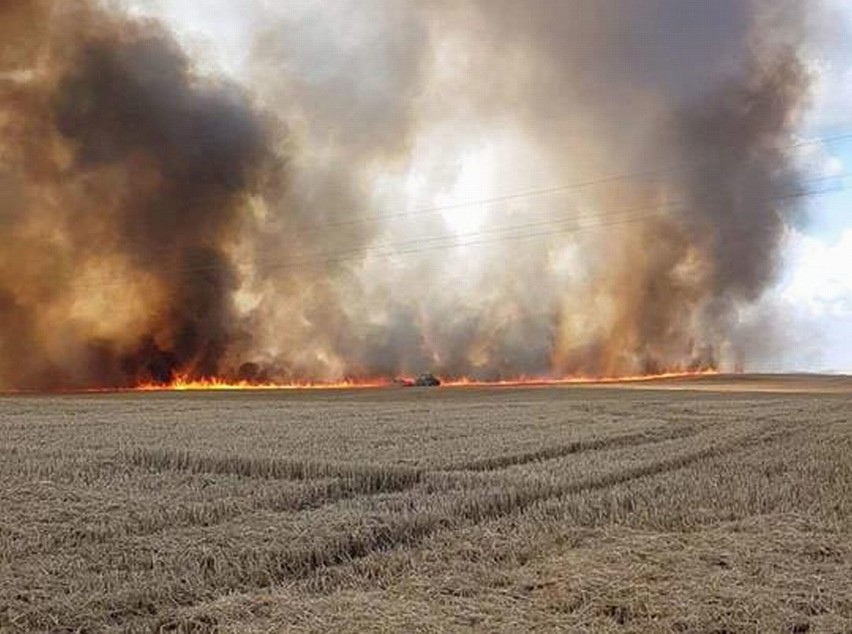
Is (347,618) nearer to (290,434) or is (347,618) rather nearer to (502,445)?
(502,445)

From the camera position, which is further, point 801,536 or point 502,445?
point 502,445

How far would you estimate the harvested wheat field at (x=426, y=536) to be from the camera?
6738 mm

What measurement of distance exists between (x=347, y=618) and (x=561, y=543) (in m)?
3.14

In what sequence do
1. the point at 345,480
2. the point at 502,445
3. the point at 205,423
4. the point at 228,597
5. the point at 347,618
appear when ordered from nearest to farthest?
the point at 347,618 → the point at 228,597 → the point at 345,480 → the point at 502,445 → the point at 205,423

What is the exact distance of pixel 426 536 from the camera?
949 centimetres

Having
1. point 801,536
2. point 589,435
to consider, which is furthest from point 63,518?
point 589,435

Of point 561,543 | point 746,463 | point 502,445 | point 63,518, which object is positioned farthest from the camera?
point 502,445

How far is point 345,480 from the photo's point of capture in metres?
13.1

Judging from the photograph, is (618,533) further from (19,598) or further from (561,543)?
(19,598)

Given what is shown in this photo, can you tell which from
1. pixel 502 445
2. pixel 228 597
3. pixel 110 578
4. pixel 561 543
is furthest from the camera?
pixel 502 445

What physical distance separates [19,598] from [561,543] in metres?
5.07

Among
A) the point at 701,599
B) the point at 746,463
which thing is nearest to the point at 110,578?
the point at 701,599

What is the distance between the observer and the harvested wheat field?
22.1 feet

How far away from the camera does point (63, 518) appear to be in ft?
33.4
